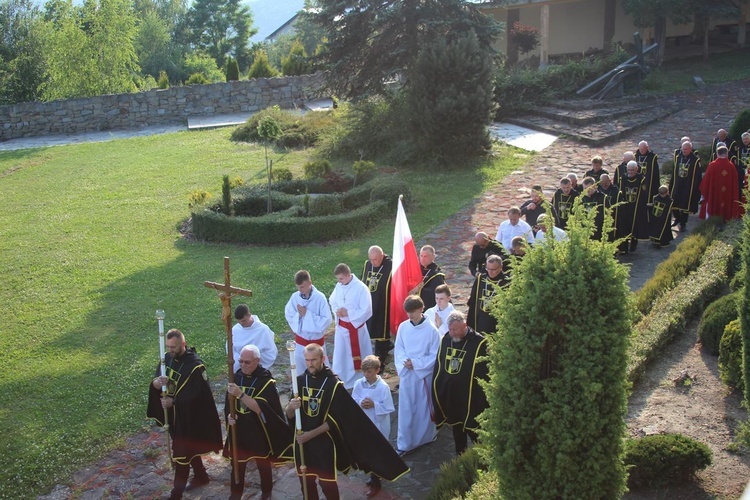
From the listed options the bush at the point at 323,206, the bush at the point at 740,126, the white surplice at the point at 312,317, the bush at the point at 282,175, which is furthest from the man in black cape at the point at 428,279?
the bush at the point at 740,126

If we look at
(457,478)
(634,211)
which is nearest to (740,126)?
(634,211)

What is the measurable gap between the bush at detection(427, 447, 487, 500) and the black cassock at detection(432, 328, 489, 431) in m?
0.74

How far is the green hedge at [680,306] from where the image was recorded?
9.20m

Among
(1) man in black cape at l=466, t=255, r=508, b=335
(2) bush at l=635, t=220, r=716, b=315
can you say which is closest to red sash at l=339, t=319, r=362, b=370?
(1) man in black cape at l=466, t=255, r=508, b=335

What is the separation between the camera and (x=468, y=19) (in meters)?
22.6

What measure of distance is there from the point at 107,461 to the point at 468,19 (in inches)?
686

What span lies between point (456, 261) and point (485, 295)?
457 cm

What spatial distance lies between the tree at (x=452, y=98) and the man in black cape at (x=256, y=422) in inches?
544

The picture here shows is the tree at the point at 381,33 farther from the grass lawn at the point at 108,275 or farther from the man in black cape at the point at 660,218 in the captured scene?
the man in black cape at the point at 660,218

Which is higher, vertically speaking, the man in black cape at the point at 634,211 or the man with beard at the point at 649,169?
the man with beard at the point at 649,169

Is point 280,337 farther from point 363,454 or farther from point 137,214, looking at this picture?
point 137,214

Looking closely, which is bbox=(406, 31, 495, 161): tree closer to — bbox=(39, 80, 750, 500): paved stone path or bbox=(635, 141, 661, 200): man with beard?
bbox=(39, 80, 750, 500): paved stone path

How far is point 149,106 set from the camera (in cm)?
3027

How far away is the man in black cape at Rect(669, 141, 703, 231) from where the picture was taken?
49.4 feet
